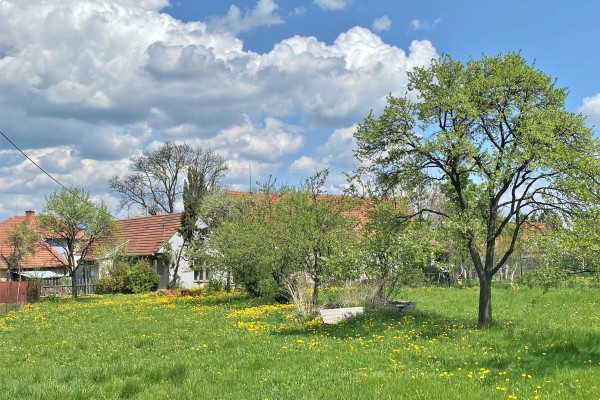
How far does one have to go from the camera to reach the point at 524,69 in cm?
1462

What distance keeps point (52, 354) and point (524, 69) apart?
14091mm

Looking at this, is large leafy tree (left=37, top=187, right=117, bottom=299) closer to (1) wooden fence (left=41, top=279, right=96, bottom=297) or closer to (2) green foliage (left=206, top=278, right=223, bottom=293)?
(1) wooden fence (left=41, top=279, right=96, bottom=297)

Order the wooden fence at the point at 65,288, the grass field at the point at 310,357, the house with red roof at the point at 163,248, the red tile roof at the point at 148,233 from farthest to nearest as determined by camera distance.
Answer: the red tile roof at the point at 148,233, the house with red roof at the point at 163,248, the wooden fence at the point at 65,288, the grass field at the point at 310,357

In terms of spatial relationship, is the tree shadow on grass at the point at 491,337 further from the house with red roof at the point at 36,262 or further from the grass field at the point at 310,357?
the house with red roof at the point at 36,262

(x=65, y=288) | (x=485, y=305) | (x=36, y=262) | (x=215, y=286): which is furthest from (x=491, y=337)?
(x=36, y=262)

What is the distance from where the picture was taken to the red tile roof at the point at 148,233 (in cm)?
4788

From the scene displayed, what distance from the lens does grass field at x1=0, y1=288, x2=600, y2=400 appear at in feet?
27.9

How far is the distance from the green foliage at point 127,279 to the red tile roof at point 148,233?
101 inches

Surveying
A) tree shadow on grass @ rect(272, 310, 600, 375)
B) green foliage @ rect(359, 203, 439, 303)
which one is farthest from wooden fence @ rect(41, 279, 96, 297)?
green foliage @ rect(359, 203, 439, 303)

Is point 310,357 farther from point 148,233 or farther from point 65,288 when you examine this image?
point 148,233

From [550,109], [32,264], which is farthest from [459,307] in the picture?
[32,264]

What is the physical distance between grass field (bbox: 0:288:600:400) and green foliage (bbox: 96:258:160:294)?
2216 centimetres

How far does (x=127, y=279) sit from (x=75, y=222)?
302 inches

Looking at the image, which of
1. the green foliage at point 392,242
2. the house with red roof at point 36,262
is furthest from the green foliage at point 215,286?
the green foliage at point 392,242
